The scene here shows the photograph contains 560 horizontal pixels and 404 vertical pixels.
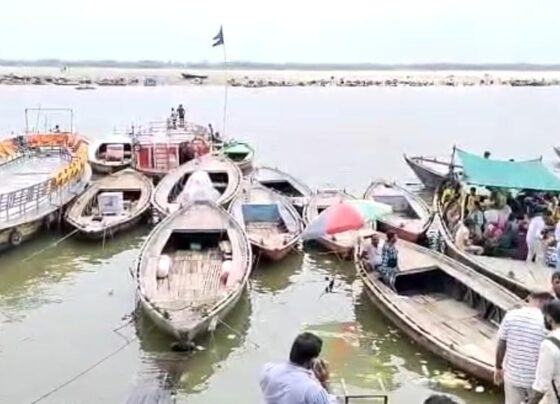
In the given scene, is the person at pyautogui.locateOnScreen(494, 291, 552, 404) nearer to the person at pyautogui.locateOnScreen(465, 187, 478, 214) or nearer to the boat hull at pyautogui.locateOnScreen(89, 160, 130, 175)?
the person at pyautogui.locateOnScreen(465, 187, 478, 214)

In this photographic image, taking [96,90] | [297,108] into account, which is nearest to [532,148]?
[297,108]

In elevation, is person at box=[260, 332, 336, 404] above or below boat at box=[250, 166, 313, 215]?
above

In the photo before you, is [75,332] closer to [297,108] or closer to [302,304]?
[302,304]

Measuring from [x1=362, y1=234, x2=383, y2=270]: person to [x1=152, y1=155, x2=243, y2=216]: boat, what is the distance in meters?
6.77

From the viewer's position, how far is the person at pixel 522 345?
6.97 m

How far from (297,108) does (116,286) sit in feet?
194

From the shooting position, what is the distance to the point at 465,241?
15.6m

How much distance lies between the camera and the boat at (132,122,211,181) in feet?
88.2

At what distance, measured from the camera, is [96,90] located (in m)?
102

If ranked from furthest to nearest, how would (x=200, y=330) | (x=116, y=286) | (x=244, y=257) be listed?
(x=116, y=286) < (x=244, y=257) < (x=200, y=330)

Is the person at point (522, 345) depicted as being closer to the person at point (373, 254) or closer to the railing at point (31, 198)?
the person at point (373, 254)

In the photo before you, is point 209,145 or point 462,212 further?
point 209,145

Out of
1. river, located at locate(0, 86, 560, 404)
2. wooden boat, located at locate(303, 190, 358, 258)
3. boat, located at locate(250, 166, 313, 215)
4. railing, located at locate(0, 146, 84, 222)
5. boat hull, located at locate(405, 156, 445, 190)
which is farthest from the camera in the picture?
boat hull, located at locate(405, 156, 445, 190)

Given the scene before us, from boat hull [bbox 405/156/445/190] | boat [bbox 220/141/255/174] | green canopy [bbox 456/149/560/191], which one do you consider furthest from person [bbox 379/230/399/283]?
boat [bbox 220/141/255/174]
